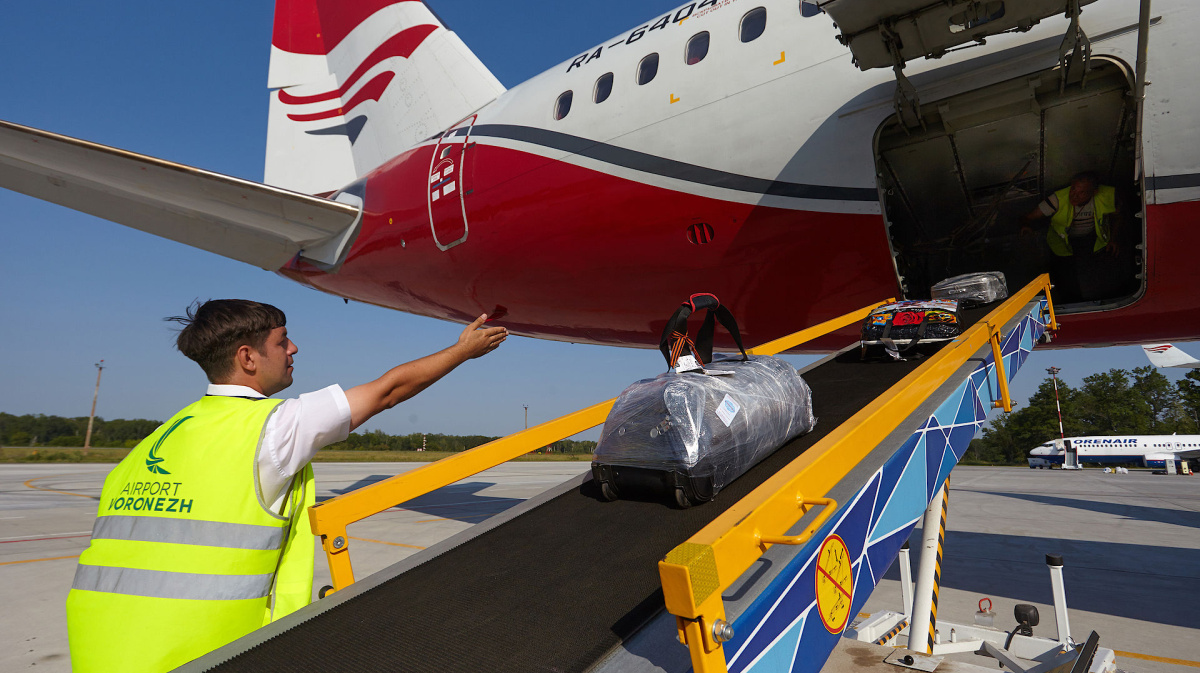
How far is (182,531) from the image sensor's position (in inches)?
63.9

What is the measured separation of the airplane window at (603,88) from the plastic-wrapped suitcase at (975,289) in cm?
417

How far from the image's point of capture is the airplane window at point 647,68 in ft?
21.5

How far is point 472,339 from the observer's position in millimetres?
2266

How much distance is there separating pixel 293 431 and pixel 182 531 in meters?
0.37

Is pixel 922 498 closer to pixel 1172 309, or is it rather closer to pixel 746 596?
pixel 746 596

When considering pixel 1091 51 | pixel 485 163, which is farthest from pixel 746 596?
pixel 485 163

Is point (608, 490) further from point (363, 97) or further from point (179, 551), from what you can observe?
point (363, 97)

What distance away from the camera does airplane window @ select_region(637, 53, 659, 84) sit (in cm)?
657

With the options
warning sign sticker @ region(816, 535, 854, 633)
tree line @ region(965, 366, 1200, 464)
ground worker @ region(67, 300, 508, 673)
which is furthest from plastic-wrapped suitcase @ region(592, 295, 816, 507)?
tree line @ region(965, 366, 1200, 464)

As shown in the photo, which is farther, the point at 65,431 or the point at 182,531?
the point at 65,431

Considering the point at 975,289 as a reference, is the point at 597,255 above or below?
above

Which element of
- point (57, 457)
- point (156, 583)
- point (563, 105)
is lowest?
point (156, 583)

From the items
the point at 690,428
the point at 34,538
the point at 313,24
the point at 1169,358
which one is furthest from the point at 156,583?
the point at 1169,358

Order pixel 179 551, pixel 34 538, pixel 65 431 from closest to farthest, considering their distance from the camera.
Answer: pixel 179 551 < pixel 34 538 < pixel 65 431
